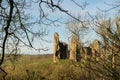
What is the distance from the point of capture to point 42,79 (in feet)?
72.3

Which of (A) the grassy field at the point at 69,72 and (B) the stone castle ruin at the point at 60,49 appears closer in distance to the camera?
(A) the grassy field at the point at 69,72

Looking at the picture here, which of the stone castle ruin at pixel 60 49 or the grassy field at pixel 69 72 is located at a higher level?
the stone castle ruin at pixel 60 49

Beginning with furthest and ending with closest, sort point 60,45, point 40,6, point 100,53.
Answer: point 60,45, point 40,6, point 100,53

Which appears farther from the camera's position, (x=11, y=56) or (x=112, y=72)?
(x=11, y=56)

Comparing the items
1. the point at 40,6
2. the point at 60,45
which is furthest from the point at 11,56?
the point at 60,45

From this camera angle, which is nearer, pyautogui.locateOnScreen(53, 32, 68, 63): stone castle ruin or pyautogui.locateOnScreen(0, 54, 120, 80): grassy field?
pyautogui.locateOnScreen(0, 54, 120, 80): grassy field

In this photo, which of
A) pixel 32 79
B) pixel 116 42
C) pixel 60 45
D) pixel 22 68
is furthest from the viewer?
pixel 60 45

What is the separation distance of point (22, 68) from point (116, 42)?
761 inches

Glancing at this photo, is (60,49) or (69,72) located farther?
(60,49)

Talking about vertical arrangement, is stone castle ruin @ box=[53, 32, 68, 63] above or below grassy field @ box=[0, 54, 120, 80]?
above

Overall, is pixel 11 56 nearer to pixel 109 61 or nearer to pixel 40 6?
pixel 40 6

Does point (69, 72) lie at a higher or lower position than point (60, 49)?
lower

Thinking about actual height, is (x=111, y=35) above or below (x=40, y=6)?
below

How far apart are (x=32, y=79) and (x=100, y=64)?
56.1 feet
